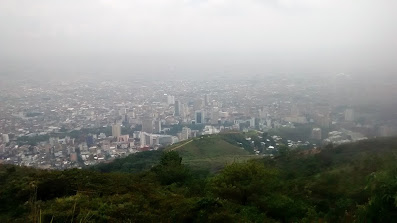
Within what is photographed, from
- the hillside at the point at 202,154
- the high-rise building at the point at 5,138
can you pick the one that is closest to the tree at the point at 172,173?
the hillside at the point at 202,154

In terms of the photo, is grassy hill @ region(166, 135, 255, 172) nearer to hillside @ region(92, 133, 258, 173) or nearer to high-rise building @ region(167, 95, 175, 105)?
hillside @ region(92, 133, 258, 173)

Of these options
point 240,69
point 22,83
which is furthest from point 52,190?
point 240,69

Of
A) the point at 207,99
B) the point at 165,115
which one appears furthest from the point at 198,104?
the point at 165,115

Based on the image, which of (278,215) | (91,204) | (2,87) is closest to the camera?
(91,204)

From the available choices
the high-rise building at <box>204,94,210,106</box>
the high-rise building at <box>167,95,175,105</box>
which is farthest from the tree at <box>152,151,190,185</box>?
the high-rise building at <box>167,95,175,105</box>

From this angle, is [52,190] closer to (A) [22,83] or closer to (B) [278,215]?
(B) [278,215]

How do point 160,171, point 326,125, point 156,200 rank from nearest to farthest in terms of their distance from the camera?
point 156,200
point 160,171
point 326,125
